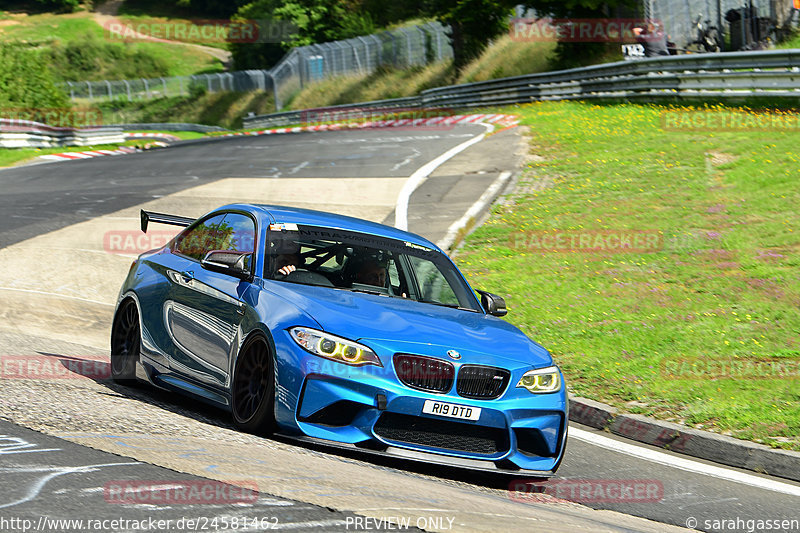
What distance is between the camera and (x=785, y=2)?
34.0m

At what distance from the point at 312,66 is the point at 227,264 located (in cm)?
6173

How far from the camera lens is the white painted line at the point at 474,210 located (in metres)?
15.6

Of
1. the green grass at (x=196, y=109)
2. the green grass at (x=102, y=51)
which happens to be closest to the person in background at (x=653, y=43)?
the green grass at (x=196, y=109)

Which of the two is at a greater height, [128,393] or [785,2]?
[785,2]

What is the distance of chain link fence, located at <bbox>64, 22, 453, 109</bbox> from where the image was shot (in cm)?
5653

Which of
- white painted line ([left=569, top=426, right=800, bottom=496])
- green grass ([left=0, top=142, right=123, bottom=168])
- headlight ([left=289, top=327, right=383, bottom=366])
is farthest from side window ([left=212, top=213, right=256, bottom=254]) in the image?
green grass ([left=0, top=142, right=123, bottom=168])

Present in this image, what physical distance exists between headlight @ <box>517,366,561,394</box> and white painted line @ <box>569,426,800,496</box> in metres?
1.51

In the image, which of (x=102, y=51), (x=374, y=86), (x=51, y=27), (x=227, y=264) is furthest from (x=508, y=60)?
(x=51, y=27)

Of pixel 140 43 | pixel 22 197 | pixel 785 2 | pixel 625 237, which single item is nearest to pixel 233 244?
pixel 625 237

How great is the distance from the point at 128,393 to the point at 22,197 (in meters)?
14.0

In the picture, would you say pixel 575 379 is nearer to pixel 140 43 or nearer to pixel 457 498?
pixel 457 498

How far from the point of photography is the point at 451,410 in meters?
5.98

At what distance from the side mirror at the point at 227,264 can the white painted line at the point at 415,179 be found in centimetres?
896

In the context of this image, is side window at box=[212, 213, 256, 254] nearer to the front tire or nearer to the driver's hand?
the driver's hand
